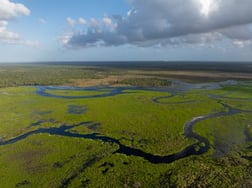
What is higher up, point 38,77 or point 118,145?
point 38,77

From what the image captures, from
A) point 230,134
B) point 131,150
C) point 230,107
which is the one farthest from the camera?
point 230,107

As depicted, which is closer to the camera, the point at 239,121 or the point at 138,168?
the point at 138,168

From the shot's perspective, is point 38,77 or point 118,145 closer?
point 118,145

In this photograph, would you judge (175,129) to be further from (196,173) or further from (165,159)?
(196,173)

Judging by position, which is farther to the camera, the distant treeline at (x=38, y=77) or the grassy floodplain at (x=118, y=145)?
the distant treeline at (x=38, y=77)

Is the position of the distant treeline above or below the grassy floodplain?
above

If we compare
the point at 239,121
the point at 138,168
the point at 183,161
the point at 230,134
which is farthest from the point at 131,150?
the point at 239,121

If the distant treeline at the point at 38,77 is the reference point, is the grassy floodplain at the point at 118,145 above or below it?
below

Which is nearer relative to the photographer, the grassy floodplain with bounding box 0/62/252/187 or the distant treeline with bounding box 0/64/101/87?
the grassy floodplain with bounding box 0/62/252/187
